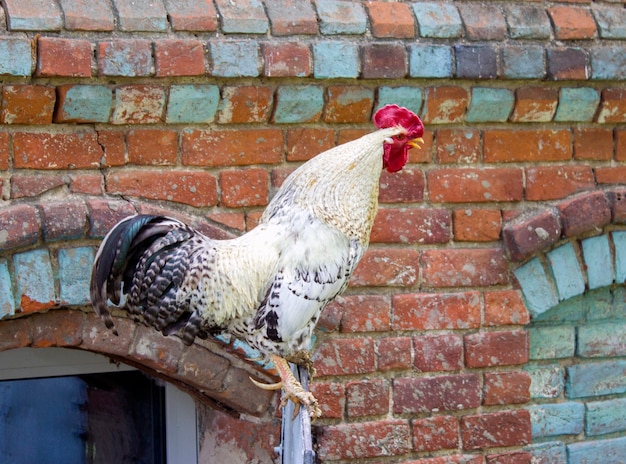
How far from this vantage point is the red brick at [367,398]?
2.97m

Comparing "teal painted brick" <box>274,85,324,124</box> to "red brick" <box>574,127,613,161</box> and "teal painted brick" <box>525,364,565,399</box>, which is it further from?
"teal painted brick" <box>525,364,565,399</box>

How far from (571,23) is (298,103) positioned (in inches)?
38.9

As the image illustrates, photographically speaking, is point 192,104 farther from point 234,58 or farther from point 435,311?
point 435,311

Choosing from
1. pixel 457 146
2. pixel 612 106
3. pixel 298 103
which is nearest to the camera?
pixel 298 103

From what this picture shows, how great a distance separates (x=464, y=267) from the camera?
3078 mm

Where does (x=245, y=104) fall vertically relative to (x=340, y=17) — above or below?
below

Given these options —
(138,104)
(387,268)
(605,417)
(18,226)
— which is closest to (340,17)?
(138,104)

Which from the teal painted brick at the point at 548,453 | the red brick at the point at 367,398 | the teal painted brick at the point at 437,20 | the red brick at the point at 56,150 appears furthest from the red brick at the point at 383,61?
the teal painted brick at the point at 548,453

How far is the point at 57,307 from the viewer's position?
263 centimetres

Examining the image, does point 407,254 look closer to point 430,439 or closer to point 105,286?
point 430,439

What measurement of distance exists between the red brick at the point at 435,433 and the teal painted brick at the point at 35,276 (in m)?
1.22

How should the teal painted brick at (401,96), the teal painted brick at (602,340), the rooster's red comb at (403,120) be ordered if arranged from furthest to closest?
the teal painted brick at (602,340) → the teal painted brick at (401,96) → the rooster's red comb at (403,120)

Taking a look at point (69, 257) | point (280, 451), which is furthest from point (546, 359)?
point (69, 257)

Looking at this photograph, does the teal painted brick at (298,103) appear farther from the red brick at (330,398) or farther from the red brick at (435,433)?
the red brick at (435,433)
